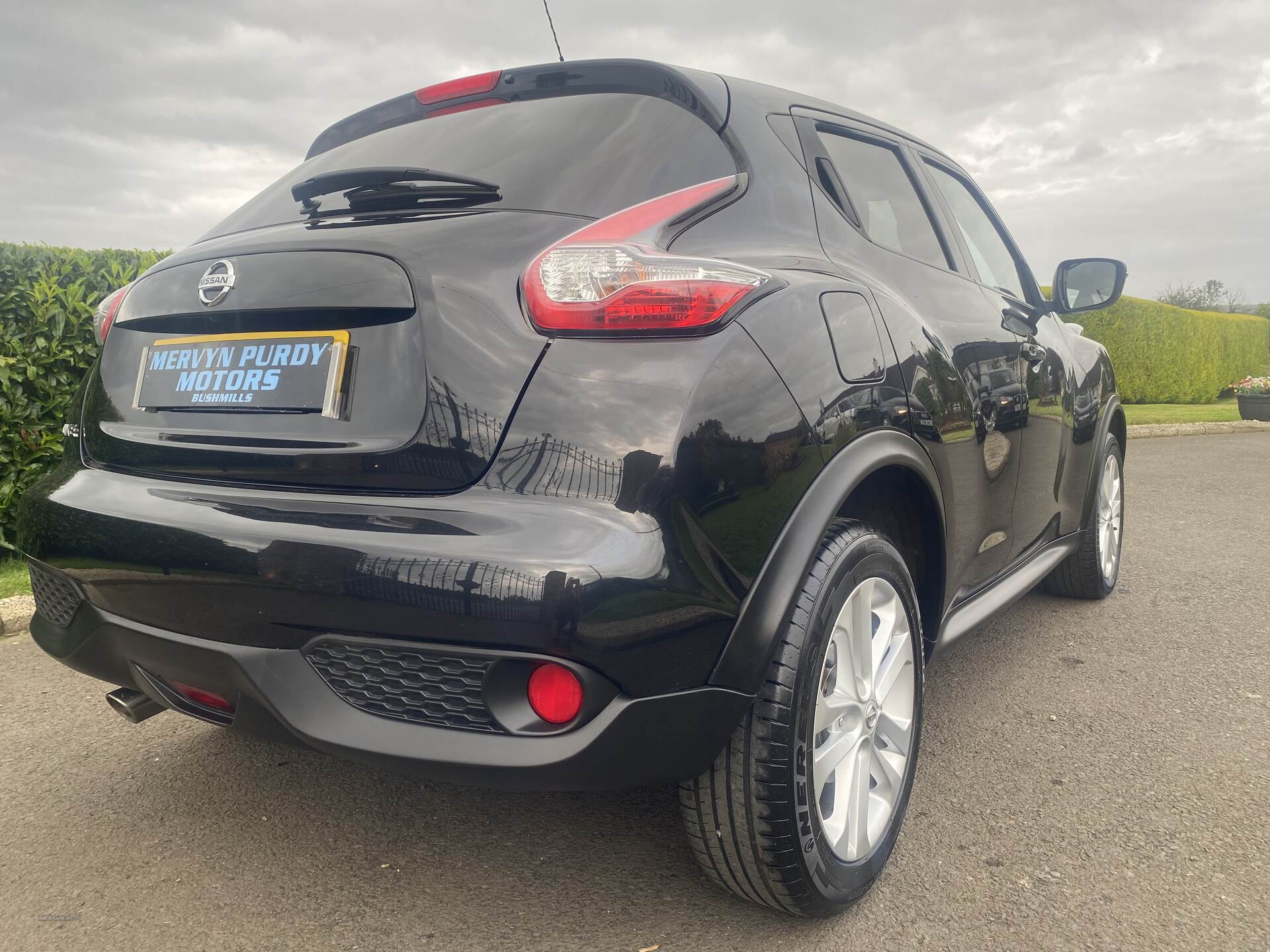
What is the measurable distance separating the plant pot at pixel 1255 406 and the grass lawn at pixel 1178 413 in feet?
0.62

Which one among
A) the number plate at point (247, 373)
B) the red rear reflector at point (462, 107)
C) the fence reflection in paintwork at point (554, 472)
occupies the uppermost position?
the red rear reflector at point (462, 107)

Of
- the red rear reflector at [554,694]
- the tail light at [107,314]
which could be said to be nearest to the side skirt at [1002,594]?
the red rear reflector at [554,694]

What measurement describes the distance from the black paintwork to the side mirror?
1827 millimetres

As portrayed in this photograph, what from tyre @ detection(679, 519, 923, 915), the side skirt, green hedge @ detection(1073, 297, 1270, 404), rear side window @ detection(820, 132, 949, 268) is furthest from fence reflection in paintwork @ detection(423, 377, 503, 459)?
green hedge @ detection(1073, 297, 1270, 404)

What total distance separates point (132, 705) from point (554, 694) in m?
1.07

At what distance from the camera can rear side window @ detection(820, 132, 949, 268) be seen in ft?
Result: 7.65

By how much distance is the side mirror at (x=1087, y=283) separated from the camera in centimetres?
347

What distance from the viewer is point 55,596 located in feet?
6.07

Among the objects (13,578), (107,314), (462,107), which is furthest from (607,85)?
(13,578)

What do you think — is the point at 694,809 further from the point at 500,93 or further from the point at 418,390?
the point at 500,93

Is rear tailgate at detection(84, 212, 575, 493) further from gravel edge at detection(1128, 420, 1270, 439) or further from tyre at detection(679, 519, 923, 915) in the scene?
gravel edge at detection(1128, 420, 1270, 439)

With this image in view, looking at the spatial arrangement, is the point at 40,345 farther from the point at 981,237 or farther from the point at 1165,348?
the point at 1165,348

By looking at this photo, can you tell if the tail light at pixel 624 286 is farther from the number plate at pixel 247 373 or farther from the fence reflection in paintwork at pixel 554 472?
the number plate at pixel 247 373

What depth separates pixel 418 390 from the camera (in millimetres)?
1539
